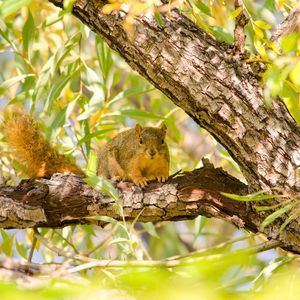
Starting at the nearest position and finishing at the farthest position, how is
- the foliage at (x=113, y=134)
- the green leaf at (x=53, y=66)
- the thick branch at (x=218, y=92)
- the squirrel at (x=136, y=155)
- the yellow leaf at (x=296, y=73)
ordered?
the foliage at (x=113, y=134) → the yellow leaf at (x=296, y=73) → the thick branch at (x=218, y=92) → the green leaf at (x=53, y=66) → the squirrel at (x=136, y=155)

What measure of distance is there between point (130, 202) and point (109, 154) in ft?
3.31

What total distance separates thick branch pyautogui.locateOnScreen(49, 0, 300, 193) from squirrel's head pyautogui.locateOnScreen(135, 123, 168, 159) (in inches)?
47.2

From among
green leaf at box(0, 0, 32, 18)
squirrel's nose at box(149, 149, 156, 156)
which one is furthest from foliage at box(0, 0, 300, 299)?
squirrel's nose at box(149, 149, 156, 156)

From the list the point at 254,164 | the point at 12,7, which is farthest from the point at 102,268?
the point at 12,7

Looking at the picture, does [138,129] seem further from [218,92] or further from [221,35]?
[218,92]

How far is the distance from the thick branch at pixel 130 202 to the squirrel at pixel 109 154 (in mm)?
183

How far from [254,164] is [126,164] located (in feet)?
4.20

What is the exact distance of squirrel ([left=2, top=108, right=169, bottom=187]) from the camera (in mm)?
2492

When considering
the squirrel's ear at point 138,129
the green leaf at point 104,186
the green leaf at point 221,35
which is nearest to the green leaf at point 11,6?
the green leaf at point 104,186

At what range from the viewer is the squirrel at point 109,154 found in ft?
8.18

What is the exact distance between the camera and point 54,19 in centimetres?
251

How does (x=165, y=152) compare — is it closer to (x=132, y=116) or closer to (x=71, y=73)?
(x=132, y=116)

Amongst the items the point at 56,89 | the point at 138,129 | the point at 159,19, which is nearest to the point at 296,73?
the point at 159,19

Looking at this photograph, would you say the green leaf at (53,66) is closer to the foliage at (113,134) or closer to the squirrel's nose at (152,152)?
the foliage at (113,134)
